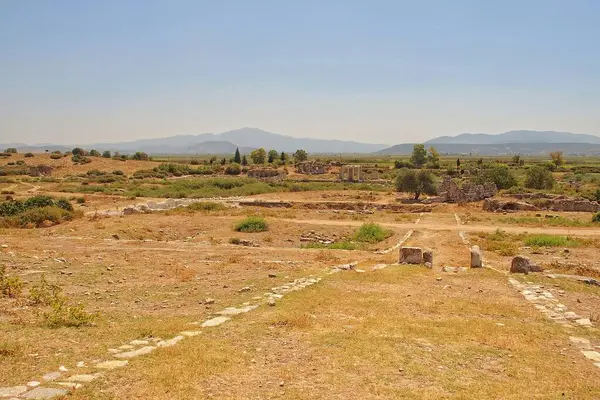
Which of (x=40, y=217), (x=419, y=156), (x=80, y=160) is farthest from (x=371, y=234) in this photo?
(x=419, y=156)

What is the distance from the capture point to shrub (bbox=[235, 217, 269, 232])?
2741 centimetres

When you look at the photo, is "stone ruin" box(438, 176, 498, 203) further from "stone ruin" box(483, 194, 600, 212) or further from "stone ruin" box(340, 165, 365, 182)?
"stone ruin" box(340, 165, 365, 182)

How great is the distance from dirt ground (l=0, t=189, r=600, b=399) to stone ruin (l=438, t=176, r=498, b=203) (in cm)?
2207

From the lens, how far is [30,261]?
15.8 metres

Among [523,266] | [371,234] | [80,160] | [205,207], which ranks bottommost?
[371,234]

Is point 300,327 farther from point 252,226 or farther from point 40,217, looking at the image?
point 40,217

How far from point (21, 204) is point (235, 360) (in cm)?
2940

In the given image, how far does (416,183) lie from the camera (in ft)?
151

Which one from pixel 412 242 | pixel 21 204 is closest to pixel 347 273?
pixel 412 242

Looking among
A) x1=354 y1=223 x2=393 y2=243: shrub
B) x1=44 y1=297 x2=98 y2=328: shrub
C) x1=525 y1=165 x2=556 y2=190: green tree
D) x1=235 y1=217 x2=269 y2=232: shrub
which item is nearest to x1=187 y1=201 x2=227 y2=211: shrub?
x1=235 y1=217 x2=269 y2=232: shrub

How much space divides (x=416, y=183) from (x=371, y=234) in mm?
21281

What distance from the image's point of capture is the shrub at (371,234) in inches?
1003

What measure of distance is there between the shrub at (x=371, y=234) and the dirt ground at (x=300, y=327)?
17.8ft

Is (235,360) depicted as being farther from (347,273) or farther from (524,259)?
(524,259)
